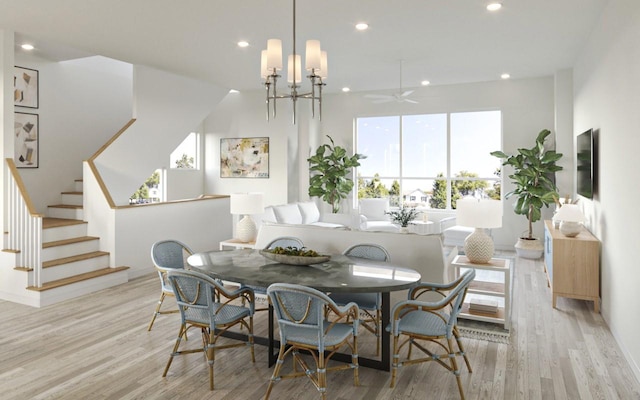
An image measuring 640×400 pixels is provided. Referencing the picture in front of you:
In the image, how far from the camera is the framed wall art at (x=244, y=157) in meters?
9.09

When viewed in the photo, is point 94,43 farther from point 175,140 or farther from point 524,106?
point 524,106

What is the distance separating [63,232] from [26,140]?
1716 millimetres

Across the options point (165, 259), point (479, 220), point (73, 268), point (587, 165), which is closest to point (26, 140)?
point (73, 268)

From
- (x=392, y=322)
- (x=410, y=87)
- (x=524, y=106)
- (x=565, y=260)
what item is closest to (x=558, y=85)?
(x=524, y=106)

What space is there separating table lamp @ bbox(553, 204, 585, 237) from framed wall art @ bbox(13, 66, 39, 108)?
22.7ft

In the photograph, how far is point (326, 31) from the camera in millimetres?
4898

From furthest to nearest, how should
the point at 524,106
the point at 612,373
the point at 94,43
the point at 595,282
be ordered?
Answer: 1. the point at 524,106
2. the point at 94,43
3. the point at 595,282
4. the point at 612,373

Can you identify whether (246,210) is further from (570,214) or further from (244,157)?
(244,157)

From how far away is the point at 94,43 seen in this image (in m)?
5.29

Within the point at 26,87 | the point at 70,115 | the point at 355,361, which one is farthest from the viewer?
the point at 70,115

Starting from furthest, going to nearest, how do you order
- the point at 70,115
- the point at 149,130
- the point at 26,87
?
1. the point at 70,115
2. the point at 149,130
3. the point at 26,87

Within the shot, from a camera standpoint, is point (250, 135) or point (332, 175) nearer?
point (332, 175)

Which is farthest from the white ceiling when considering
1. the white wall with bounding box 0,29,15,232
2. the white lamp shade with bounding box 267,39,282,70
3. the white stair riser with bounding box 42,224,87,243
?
the white stair riser with bounding box 42,224,87,243

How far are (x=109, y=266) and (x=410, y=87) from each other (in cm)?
608
